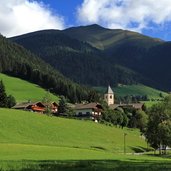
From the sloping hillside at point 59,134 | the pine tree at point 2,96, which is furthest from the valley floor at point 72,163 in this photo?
the pine tree at point 2,96

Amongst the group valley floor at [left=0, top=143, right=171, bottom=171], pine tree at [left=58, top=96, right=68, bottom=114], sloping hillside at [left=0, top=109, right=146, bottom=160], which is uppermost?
pine tree at [left=58, top=96, right=68, bottom=114]

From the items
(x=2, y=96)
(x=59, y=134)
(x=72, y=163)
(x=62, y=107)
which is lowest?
(x=72, y=163)

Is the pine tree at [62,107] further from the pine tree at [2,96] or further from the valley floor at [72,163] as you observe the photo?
the valley floor at [72,163]

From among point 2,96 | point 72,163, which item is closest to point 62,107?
point 2,96

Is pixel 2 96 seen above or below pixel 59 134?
above

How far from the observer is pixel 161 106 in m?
113

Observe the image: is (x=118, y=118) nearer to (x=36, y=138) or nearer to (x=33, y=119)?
(x=33, y=119)

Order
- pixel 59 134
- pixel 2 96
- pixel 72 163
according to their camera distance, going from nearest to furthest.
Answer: pixel 72 163, pixel 59 134, pixel 2 96

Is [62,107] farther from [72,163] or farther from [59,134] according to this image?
[72,163]

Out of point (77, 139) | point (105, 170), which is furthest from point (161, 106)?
point (105, 170)

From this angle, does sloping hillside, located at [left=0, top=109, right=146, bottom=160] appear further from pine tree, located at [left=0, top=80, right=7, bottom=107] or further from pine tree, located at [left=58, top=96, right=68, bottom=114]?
pine tree, located at [left=0, top=80, right=7, bottom=107]

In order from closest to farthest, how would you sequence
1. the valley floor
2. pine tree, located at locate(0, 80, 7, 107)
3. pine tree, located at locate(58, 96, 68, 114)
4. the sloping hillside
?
the valley floor, the sloping hillside, pine tree, located at locate(0, 80, 7, 107), pine tree, located at locate(58, 96, 68, 114)

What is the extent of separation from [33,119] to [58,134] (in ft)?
43.6

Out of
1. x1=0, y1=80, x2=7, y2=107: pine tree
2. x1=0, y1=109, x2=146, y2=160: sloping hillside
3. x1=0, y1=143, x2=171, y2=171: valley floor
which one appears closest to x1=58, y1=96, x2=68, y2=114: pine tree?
x1=0, y1=80, x2=7, y2=107: pine tree
